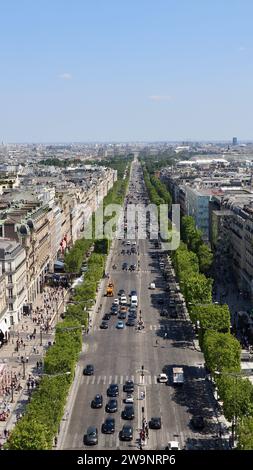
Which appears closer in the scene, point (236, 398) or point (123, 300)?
point (236, 398)

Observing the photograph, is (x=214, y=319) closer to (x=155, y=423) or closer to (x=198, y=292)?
(x=198, y=292)

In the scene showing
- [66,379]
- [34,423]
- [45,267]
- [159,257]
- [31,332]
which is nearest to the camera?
[34,423]

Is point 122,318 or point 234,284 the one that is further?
point 234,284

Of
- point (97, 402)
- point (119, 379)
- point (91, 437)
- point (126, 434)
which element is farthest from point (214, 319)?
point (91, 437)

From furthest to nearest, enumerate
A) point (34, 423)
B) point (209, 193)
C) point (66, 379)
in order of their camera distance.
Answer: point (209, 193)
point (66, 379)
point (34, 423)
